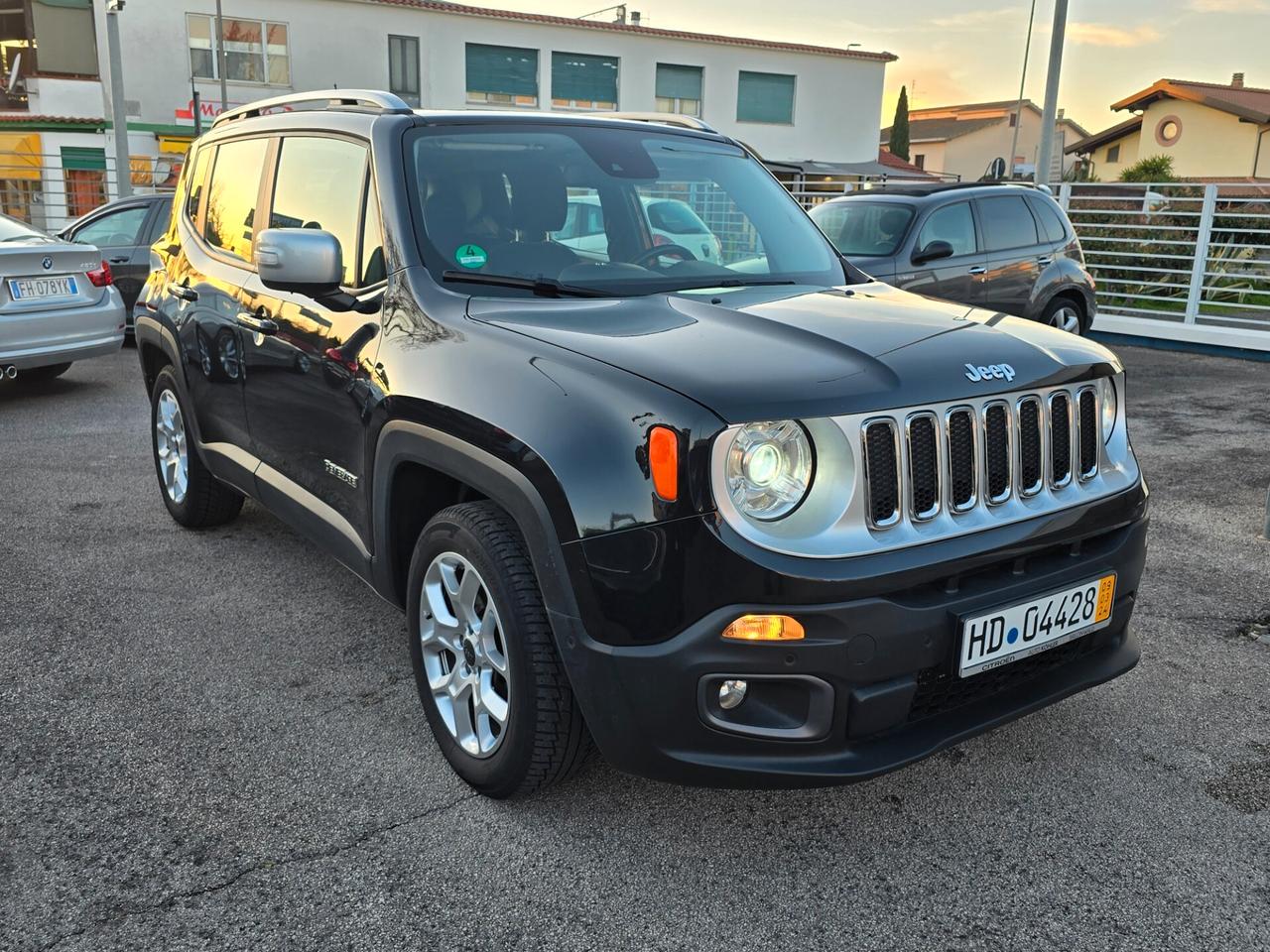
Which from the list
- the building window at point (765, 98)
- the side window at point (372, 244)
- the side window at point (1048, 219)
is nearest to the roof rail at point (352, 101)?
the side window at point (372, 244)

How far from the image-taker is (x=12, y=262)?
7.67 meters

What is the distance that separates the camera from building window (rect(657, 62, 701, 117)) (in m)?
36.1

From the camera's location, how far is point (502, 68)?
33812 millimetres

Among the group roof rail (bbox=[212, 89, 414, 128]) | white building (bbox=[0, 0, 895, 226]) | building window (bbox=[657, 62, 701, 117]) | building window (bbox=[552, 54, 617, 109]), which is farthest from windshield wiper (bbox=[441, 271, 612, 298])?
building window (bbox=[657, 62, 701, 117])

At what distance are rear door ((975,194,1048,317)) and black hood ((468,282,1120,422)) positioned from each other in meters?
6.43

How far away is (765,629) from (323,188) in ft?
7.52

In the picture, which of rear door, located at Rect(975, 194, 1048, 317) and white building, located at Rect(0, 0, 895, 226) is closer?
rear door, located at Rect(975, 194, 1048, 317)

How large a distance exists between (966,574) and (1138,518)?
73cm

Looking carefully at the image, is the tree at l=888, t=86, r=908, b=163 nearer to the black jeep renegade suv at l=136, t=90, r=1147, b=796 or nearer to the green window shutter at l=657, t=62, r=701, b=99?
the green window shutter at l=657, t=62, r=701, b=99

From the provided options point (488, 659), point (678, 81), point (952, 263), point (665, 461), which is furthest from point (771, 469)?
point (678, 81)

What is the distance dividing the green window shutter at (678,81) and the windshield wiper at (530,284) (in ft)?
115

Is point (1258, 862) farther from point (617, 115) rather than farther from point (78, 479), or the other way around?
point (78, 479)

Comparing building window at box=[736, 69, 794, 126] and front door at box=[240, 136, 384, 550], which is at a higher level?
building window at box=[736, 69, 794, 126]

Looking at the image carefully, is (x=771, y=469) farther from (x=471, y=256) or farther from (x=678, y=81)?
(x=678, y=81)
